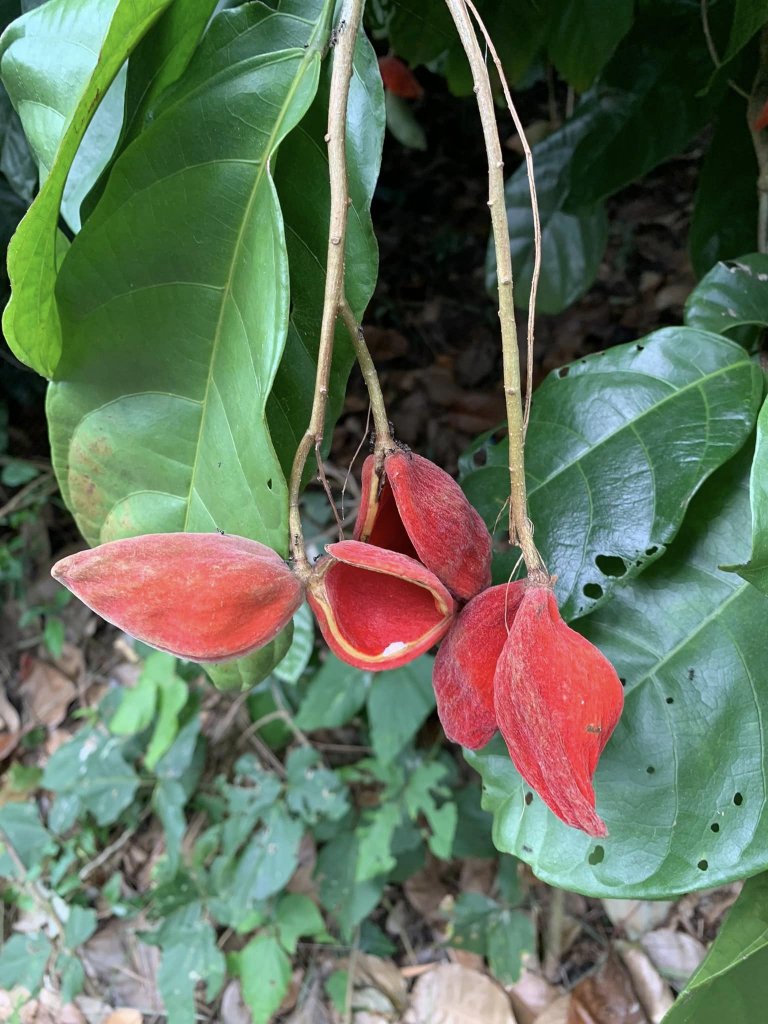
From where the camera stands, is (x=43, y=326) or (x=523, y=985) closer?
(x=43, y=326)

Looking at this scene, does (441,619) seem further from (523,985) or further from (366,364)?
Answer: (523,985)

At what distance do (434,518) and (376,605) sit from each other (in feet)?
0.20

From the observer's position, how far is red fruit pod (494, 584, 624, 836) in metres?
0.41

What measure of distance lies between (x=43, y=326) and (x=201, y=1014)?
1.32m

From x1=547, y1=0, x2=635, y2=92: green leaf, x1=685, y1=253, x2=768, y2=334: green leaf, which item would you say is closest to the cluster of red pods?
x1=685, y1=253, x2=768, y2=334: green leaf

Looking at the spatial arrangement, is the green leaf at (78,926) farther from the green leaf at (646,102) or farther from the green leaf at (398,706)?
the green leaf at (646,102)

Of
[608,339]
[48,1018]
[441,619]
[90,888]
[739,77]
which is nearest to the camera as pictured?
[441,619]

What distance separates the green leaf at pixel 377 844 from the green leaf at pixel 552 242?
2.78ft

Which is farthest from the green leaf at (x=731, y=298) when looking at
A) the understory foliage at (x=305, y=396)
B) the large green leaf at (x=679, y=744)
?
the large green leaf at (x=679, y=744)

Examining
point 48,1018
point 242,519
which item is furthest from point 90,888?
point 242,519

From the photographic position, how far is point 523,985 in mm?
1282

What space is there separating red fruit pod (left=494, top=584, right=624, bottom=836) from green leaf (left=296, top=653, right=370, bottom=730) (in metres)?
0.90

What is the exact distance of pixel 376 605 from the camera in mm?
466

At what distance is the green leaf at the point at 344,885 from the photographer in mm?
1272
